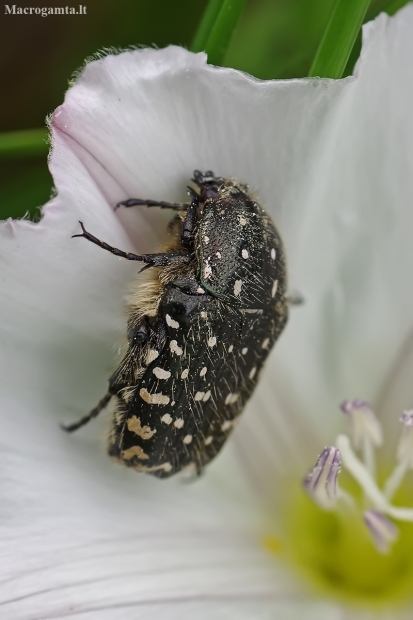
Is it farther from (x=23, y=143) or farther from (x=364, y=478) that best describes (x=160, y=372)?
(x=23, y=143)

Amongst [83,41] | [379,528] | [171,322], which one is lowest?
[379,528]

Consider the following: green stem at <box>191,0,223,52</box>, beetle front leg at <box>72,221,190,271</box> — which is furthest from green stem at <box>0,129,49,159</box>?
beetle front leg at <box>72,221,190,271</box>

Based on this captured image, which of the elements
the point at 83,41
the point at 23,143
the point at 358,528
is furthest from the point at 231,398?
the point at 83,41

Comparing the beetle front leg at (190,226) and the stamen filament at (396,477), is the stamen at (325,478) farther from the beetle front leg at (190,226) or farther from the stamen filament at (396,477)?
the beetle front leg at (190,226)

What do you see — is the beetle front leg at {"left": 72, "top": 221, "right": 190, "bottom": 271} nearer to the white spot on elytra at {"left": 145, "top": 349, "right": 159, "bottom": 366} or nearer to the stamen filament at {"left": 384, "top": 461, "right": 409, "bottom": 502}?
the white spot on elytra at {"left": 145, "top": 349, "right": 159, "bottom": 366}

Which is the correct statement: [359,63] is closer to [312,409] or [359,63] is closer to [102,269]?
[102,269]

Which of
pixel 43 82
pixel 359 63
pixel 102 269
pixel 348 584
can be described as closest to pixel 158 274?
pixel 102 269

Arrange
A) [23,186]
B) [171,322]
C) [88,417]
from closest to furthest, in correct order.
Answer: [171,322]
[88,417]
[23,186]
